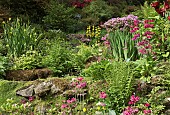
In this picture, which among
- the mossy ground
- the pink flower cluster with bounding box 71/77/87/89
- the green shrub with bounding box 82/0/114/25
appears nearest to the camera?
the pink flower cluster with bounding box 71/77/87/89

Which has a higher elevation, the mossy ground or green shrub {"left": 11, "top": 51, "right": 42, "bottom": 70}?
green shrub {"left": 11, "top": 51, "right": 42, "bottom": 70}

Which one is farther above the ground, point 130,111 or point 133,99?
point 133,99

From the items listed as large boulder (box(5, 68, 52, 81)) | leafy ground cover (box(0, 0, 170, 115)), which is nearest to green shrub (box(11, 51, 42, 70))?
leafy ground cover (box(0, 0, 170, 115))

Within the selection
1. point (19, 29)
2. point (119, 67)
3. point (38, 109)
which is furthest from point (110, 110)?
point (19, 29)

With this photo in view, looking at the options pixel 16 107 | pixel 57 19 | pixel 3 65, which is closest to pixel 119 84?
pixel 16 107

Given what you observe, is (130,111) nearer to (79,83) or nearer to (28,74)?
(79,83)

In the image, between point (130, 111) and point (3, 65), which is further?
point (3, 65)

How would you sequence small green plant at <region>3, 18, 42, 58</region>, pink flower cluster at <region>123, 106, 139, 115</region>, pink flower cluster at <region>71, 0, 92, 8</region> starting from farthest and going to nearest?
pink flower cluster at <region>71, 0, 92, 8</region> < small green plant at <region>3, 18, 42, 58</region> < pink flower cluster at <region>123, 106, 139, 115</region>

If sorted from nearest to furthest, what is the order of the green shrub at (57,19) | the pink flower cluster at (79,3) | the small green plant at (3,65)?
the small green plant at (3,65) → the green shrub at (57,19) → the pink flower cluster at (79,3)

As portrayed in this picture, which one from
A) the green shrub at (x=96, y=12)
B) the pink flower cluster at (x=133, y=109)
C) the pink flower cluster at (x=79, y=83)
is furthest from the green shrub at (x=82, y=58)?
the green shrub at (x=96, y=12)

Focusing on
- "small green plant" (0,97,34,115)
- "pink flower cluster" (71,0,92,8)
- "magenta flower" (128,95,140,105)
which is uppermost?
"pink flower cluster" (71,0,92,8)

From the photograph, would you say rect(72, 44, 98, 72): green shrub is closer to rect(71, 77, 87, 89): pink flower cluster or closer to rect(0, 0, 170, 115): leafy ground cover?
rect(0, 0, 170, 115): leafy ground cover

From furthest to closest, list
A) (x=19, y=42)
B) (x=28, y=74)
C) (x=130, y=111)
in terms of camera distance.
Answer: (x=19, y=42)
(x=28, y=74)
(x=130, y=111)

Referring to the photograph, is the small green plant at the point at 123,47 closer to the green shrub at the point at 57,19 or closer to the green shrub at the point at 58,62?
the green shrub at the point at 58,62
